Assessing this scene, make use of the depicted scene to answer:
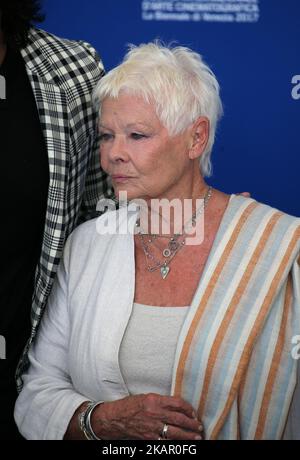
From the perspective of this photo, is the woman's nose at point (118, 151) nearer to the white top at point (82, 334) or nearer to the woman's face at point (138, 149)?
the woman's face at point (138, 149)

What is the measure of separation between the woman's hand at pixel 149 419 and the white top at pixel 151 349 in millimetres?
59

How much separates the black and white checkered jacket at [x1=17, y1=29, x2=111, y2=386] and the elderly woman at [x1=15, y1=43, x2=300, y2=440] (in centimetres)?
6

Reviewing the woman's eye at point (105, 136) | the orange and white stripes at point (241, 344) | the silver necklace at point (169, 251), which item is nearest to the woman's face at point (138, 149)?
the woman's eye at point (105, 136)

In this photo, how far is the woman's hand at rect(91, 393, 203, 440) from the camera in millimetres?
1609

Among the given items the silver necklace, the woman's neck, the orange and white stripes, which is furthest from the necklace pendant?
the woman's neck

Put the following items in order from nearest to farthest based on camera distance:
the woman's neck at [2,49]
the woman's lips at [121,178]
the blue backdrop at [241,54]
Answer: the woman's lips at [121,178] → the woman's neck at [2,49] → the blue backdrop at [241,54]

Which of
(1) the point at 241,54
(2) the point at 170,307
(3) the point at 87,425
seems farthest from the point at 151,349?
(1) the point at 241,54

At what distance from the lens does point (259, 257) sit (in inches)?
66.4

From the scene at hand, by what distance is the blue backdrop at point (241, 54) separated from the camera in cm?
226

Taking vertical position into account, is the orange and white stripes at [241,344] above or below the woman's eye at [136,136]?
below

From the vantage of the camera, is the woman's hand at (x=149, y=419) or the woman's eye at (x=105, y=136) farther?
the woman's eye at (x=105, y=136)

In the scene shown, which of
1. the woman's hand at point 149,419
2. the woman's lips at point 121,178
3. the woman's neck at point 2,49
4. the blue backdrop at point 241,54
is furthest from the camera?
the blue backdrop at point 241,54
